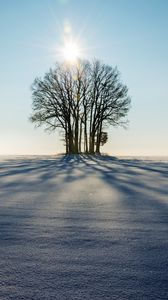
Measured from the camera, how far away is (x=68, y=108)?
114 ft

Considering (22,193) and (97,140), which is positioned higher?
(97,140)

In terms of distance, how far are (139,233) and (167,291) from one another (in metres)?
1.38

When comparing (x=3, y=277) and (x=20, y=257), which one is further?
(x=20, y=257)

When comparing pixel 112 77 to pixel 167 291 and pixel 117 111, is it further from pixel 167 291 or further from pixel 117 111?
pixel 167 291

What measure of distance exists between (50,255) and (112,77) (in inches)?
1327

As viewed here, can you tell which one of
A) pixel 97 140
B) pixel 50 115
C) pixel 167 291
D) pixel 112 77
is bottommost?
pixel 167 291

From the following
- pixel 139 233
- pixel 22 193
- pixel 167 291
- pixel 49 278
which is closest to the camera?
pixel 167 291

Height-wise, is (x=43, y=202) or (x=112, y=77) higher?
(x=112, y=77)

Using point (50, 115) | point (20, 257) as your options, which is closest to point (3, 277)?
point (20, 257)

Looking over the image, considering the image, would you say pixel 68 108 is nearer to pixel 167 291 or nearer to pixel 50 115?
pixel 50 115

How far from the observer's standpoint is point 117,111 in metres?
34.5

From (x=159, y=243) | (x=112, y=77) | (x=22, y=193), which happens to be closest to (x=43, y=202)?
(x=22, y=193)

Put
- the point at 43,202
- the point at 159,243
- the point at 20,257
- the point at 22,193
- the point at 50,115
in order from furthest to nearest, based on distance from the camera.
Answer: the point at 50,115 < the point at 22,193 < the point at 43,202 < the point at 159,243 < the point at 20,257

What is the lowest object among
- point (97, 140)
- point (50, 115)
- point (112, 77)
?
point (97, 140)
